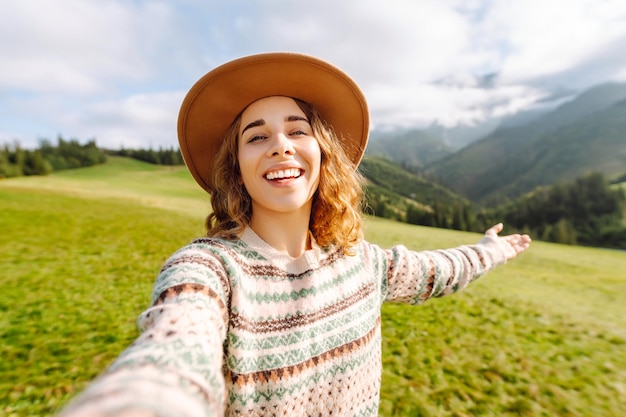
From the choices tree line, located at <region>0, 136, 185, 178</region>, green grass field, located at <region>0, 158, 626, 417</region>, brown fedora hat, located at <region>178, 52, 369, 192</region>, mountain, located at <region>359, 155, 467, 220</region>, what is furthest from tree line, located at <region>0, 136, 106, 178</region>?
mountain, located at <region>359, 155, 467, 220</region>

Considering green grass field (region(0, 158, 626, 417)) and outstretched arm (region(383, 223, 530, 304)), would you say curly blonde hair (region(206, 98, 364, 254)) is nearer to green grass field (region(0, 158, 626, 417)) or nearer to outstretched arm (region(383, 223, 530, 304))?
outstretched arm (region(383, 223, 530, 304))

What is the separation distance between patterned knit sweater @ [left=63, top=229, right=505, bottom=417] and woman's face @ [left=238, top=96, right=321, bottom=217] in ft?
0.87

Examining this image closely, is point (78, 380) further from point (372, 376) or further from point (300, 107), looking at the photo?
point (300, 107)

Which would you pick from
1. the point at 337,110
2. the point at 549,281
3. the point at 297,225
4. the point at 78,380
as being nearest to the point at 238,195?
the point at 297,225

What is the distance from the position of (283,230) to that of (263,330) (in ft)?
2.12

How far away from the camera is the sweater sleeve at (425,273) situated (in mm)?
2381

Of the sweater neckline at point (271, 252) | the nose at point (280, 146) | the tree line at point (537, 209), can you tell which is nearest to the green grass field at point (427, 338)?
the sweater neckline at point (271, 252)

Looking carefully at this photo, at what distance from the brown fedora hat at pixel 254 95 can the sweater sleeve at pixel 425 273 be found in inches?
42.2

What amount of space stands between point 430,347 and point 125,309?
5126 mm

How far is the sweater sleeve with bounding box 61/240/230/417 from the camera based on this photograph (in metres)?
0.80

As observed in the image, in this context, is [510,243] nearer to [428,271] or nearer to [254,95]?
[428,271]

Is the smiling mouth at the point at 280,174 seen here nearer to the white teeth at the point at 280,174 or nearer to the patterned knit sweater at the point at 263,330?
the white teeth at the point at 280,174

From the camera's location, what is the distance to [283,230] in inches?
85.3

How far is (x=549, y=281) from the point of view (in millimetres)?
10695
